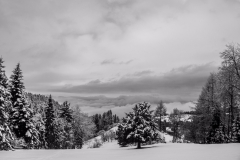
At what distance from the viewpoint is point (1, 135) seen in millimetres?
22641

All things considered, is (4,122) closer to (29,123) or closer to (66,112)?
(29,123)

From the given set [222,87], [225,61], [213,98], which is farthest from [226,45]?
[213,98]

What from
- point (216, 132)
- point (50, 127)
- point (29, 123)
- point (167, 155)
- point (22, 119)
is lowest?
point (50, 127)

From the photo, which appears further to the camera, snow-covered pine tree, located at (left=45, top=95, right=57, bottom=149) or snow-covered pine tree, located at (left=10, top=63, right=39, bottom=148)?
snow-covered pine tree, located at (left=45, top=95, right=57, bottom=149)

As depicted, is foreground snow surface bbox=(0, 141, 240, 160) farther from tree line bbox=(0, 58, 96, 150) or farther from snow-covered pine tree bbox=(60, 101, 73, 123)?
snow-covered pine tree bbox=(60, 101, 73, 123)

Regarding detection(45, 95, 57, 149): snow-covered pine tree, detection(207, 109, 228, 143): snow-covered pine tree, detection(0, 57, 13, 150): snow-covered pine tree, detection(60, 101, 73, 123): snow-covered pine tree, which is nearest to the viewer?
detection(0, 57, 13, 150): snow-covered pine tree

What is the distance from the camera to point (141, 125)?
32375mm

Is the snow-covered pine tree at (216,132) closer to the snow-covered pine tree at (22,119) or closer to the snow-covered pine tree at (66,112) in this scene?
the snow-covered pine tree at (22,119)

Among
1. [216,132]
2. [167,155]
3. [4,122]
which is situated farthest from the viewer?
[216,132]

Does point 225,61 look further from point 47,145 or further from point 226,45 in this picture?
point 47,145

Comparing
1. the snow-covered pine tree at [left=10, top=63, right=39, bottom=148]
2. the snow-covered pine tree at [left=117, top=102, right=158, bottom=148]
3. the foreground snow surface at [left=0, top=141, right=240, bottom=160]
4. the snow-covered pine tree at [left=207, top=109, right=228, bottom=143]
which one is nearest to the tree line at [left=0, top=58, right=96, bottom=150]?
the snow-covered pine tree at [left=10, top=63, right=39, bottom=148]

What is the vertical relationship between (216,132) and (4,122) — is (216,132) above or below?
below

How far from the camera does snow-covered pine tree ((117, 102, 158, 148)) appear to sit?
32.0m

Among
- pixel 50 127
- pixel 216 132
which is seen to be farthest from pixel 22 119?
pixel 216 132
